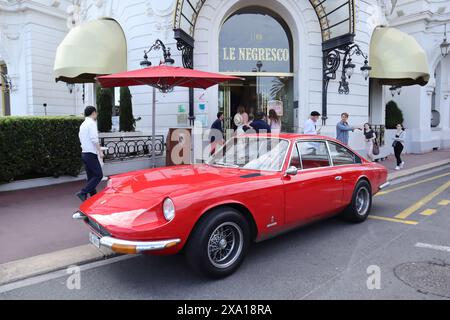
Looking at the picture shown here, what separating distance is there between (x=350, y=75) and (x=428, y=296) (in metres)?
10.3

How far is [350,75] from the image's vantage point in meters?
12.3

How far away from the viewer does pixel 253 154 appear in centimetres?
472

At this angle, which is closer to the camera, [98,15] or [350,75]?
[350,75]

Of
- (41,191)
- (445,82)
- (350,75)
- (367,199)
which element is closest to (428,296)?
(367,199)

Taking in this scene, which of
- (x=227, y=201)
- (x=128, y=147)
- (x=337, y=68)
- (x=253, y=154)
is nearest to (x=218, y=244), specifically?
(x=227, y=201)

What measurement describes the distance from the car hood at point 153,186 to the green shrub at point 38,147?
15.0 feet

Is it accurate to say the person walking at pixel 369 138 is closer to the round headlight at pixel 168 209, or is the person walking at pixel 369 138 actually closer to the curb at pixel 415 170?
the curb at pixel 415 170

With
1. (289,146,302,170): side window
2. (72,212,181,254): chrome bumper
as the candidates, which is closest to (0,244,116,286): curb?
(72,212,181,254): chrome bumper

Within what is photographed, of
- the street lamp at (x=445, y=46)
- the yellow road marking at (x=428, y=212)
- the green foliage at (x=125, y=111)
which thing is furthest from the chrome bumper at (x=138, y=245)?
the street lamp at (x=445, y=46)

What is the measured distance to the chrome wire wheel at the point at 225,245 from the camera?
361 cm

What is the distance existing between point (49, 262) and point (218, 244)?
2.01m

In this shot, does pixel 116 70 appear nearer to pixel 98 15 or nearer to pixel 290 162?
pixel 98 15

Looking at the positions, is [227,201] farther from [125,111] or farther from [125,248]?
[125,111]

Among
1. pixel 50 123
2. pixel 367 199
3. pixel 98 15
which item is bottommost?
pixel 367 199
